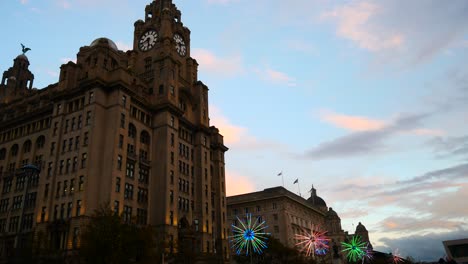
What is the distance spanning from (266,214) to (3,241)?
240 feet

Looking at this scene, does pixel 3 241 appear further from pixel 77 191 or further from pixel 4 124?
pixel 4 124

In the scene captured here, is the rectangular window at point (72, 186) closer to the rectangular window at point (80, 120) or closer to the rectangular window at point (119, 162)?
the rectangular window at point (119, 162)

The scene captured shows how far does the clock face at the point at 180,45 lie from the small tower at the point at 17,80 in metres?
45.0

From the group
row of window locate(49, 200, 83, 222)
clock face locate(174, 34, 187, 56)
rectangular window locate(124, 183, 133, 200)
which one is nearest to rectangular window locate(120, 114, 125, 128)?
rectangular window locate(124, 183, 133, 200)

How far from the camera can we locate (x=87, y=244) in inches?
1833

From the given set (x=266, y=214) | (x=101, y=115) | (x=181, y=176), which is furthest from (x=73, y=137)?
(x=266, y=214)

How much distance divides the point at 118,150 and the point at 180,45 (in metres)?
42.6

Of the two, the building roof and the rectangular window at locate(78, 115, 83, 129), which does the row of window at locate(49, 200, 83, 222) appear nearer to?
the rectangular window at locate(78, 115, 83, 129)

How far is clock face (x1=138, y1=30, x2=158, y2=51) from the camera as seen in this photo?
308ft

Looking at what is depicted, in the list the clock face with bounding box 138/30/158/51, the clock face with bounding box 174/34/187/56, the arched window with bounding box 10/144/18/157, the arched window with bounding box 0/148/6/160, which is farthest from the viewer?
the clock face with bounding box 174/34/187/56

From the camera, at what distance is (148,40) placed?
312 feet

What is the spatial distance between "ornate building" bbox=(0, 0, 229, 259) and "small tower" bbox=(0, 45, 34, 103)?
898cm

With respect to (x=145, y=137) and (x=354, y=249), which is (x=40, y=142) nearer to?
(x=145, y=137)

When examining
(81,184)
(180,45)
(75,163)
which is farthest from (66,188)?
(180,45)
